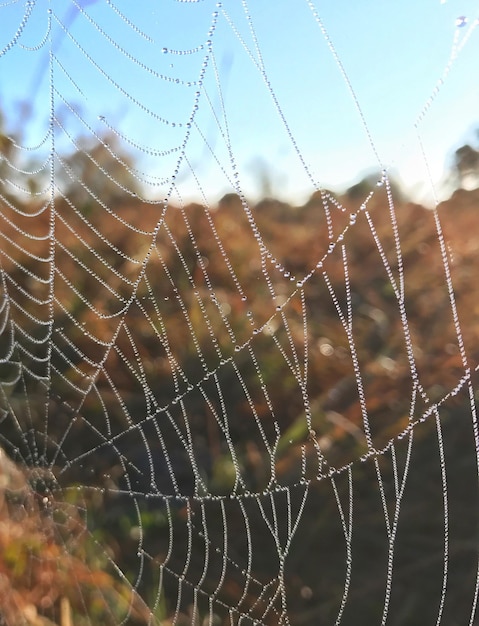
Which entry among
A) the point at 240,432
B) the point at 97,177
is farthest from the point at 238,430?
the point at 97,177

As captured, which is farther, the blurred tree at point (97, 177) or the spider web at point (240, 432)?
the blurred tree at point (97, 177)

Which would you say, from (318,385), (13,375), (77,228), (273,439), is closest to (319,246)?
(318,385)

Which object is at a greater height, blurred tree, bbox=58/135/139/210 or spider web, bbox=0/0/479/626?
blurred tree, bbox=58/135/139/210

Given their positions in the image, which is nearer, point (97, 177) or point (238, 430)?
point (238, 430)

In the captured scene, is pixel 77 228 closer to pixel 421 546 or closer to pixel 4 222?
pixel 4 222

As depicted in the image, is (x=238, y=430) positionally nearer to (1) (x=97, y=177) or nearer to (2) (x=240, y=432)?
(2) (x=240, y=432)

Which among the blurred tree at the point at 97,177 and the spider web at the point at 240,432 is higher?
the blurred tree at the point at 97,177

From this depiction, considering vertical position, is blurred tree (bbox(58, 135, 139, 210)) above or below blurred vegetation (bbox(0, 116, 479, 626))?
above

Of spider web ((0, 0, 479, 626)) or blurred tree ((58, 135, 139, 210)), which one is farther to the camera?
blurred tree ((58, 135, 139, 210))
